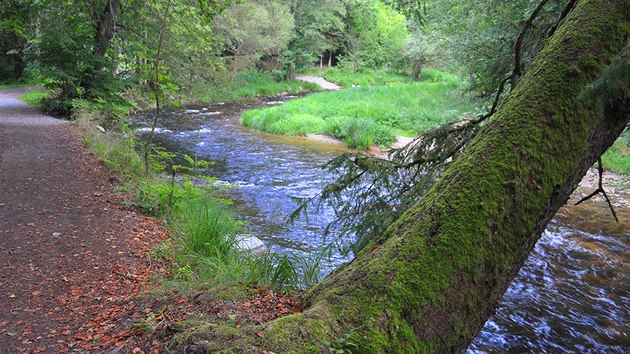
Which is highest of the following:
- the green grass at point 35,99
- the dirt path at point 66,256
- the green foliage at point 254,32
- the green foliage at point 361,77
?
the green foliage at point 254,32

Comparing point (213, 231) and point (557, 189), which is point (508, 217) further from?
point (213, 231)

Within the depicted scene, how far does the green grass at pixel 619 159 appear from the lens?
12120 millimetres

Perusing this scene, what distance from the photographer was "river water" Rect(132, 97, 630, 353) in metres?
4.92

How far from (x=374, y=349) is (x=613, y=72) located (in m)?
1.78

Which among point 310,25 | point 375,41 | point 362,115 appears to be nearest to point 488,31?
point 362,115

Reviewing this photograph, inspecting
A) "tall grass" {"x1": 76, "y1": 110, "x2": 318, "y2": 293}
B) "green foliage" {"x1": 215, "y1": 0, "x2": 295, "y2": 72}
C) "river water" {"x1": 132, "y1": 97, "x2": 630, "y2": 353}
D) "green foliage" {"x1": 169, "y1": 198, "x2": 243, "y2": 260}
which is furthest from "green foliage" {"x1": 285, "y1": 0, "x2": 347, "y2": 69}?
"green foliage" {"x1": 169, "y1": 198, "x2": 243, "y2": 260}

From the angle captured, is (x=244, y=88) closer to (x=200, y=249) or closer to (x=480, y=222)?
(x=200, y=249)

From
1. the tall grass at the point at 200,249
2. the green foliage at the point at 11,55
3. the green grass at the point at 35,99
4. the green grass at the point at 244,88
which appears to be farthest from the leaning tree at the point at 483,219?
the green foliage at the point at 11,55

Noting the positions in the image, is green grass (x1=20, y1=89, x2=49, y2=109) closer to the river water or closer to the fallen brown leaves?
the river water

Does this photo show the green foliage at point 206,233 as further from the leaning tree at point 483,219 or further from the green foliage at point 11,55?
the green foliage at point 11,55

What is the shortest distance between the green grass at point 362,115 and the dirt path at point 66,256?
10214 mm

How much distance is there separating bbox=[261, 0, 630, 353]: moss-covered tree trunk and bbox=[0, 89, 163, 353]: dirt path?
1.42 metres

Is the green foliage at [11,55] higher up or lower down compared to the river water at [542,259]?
higher up

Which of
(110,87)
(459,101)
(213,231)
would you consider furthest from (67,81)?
(459,101)
